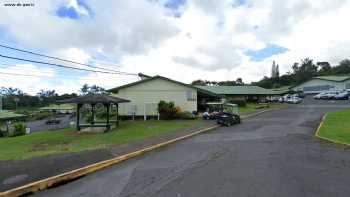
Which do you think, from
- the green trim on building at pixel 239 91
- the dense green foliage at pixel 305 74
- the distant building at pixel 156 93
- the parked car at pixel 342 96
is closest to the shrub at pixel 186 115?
the distant building at pixel 156 93

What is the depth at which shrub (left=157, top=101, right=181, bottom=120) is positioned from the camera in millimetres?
26328

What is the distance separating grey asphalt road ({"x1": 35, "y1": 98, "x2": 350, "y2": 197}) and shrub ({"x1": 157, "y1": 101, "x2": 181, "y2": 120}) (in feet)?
50.8

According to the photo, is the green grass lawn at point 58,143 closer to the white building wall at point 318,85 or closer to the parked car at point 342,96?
the parked car at point 342,96

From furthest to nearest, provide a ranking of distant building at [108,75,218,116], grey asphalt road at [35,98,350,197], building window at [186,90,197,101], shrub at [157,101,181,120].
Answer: building window at [186,90,197,101]
distant building at [108,75,218,116]
shrub at [157,101,181,120]
grey asphalt road at [35,98,350,197]

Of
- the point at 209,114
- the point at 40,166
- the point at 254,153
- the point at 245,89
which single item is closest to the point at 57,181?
the point at 40,166

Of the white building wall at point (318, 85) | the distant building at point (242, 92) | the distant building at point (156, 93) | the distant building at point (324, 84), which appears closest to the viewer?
the distant building at point (156, 93)

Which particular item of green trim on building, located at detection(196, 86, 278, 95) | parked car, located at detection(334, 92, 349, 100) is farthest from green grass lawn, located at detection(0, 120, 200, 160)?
parked car, located at detection(334, 92, 349, 100)

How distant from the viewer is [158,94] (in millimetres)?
28125

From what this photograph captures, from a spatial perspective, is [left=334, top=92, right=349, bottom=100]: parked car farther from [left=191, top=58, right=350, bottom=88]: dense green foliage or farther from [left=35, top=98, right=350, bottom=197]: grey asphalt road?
[left=35, top=98, right=350, bottom=197]: grey asphalt road

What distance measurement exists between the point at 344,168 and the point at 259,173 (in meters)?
2.60

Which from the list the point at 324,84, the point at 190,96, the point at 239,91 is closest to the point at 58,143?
the point at 190,96

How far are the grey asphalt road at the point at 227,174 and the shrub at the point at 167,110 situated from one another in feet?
50.8

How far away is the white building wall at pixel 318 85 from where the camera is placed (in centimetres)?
7250

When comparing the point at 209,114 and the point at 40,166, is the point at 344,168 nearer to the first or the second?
the point at 40,166
